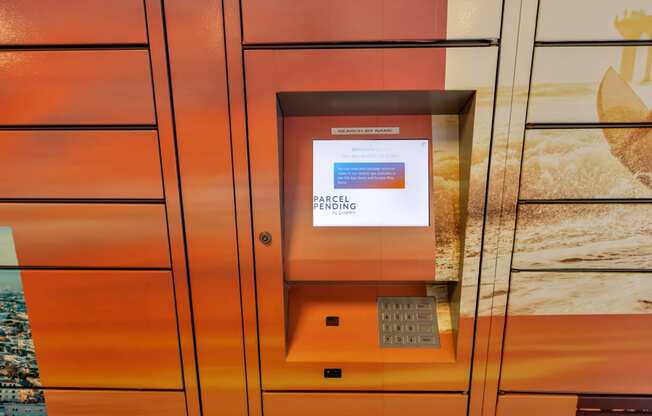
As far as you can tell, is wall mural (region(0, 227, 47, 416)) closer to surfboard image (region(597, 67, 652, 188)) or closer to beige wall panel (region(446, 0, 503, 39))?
beige wall panel (region(446, 0, 503, 39))

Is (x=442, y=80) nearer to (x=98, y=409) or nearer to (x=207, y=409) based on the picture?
(x=207, y=409)

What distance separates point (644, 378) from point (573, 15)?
1.40 meters

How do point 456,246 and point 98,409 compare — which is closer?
point 456,246

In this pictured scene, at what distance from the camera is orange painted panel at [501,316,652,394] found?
1252mm

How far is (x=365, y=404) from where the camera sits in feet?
4.35

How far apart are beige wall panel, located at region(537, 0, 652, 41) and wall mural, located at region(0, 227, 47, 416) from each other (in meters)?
2.06

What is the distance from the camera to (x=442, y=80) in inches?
43.0

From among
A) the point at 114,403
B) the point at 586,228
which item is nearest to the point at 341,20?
the point at 586,228

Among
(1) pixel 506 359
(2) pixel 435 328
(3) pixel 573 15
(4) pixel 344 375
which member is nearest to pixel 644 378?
(1) pixel 506 359

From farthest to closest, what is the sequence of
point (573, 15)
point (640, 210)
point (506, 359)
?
point (506, 359) → point (640, 210) → point (573, 15)

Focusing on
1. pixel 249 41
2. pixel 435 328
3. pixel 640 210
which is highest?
pixel 249 41

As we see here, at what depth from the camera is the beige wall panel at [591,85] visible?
1.07 meters

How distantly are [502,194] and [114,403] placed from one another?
178cm

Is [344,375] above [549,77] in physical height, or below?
below
